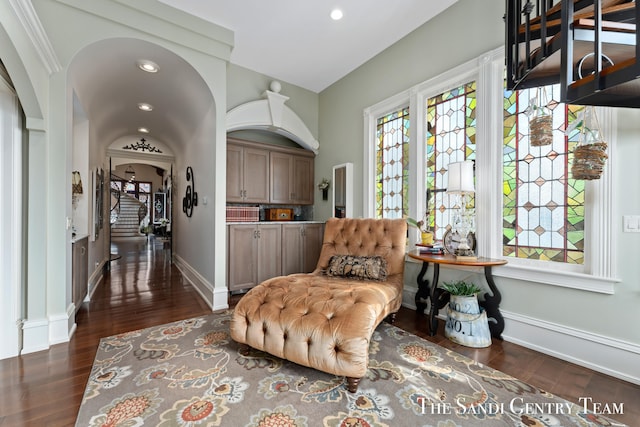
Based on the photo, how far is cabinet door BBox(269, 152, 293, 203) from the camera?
14.1 ft

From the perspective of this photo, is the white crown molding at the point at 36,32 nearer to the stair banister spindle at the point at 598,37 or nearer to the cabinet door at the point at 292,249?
the cabinet door at the point at 292,249

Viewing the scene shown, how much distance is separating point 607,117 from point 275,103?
358 cm

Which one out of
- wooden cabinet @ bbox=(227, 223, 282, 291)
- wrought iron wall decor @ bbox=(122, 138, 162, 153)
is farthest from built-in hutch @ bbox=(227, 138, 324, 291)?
wrought iron wall decor @ bbox=(122, 138, 162, 153)

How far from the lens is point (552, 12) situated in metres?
1.51

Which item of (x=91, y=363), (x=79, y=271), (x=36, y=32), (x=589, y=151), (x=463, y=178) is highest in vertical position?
(x=36, y=32)

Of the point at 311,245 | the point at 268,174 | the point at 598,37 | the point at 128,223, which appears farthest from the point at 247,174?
the point at 128,223

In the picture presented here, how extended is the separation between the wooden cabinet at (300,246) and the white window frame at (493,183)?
37.7 inches

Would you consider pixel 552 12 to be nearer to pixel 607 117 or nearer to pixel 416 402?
pixel 607 117

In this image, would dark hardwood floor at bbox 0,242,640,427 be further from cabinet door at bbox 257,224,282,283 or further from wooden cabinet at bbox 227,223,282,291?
cabinet door at bbox 257,224,282,283

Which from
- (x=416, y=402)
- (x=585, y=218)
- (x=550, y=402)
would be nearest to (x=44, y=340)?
(x=416, y=402)

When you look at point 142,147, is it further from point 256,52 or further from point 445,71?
point 445,71

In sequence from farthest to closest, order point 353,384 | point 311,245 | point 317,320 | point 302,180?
point 302,180, point 311,245, point 317,320, point 353,384

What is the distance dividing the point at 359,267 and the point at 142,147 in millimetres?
6016

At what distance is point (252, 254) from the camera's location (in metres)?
3.67
